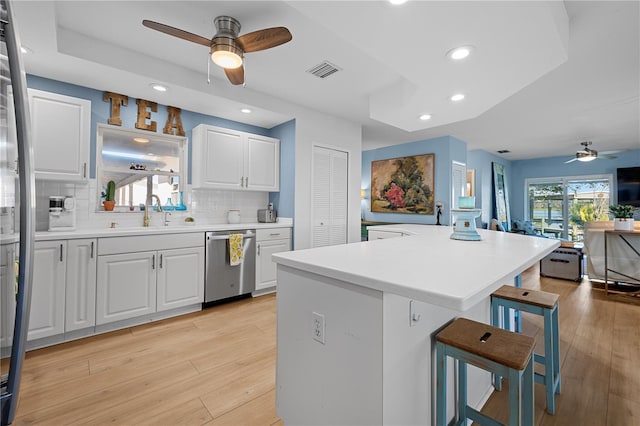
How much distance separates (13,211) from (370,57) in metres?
2.68

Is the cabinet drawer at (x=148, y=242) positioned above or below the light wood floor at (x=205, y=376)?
above

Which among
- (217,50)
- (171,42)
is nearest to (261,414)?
(217,50)

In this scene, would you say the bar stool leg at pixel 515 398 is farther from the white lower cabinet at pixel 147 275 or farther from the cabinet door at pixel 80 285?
the cabinet door at pixel 80 285

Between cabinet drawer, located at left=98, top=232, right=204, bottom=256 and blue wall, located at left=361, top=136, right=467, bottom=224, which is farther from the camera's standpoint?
blue wall, located at left=361, top=136, right=467, bottom=224

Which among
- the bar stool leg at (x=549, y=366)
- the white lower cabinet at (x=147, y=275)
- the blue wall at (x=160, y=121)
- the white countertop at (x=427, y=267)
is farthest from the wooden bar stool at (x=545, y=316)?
the white lower cabinet at (x=147, y=275)

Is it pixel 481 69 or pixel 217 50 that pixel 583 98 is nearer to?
pixel 481 69

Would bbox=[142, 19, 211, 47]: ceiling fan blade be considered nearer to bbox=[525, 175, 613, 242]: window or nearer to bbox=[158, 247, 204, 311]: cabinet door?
bbox=[158, 247, 204, 311]: cabinet door

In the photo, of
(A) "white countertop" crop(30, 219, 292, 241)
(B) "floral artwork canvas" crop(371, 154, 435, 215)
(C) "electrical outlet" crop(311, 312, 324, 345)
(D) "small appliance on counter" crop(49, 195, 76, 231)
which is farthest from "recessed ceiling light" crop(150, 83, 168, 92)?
(B) "floral artwork canvas" crop(371, 154, 435, 215)

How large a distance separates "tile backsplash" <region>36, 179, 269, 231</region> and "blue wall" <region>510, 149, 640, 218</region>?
728cm

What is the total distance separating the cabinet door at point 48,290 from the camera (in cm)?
223

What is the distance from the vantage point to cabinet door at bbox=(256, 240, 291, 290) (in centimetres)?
358

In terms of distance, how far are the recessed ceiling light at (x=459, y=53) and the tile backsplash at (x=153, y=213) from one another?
3021 mm

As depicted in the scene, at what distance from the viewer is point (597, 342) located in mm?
2549

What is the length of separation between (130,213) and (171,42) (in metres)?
1.87
